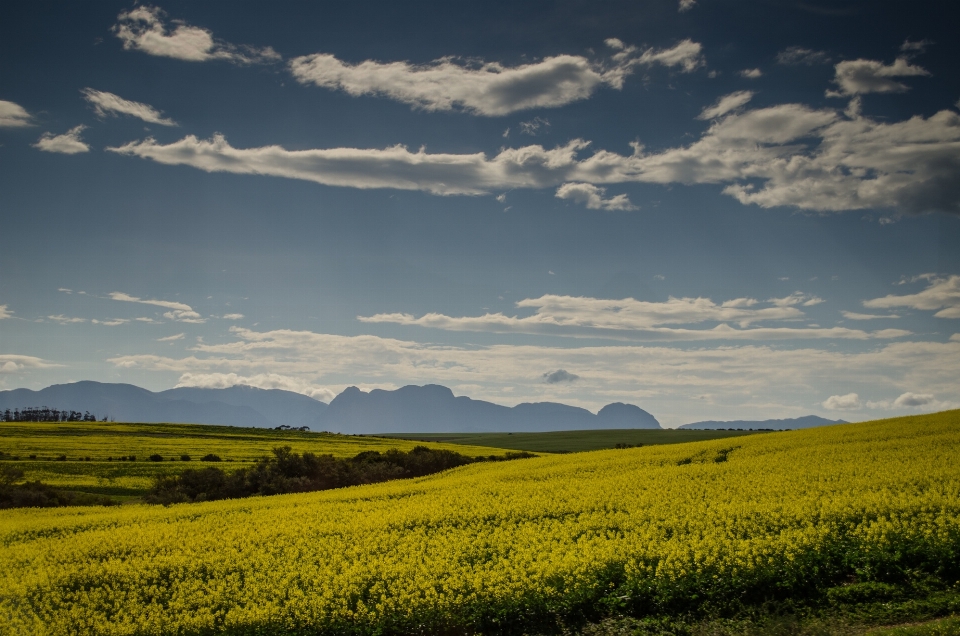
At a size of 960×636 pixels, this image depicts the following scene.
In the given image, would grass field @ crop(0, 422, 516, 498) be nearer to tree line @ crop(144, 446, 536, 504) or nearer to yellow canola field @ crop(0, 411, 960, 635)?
tree line @ crop(144, 446, 536, 504)

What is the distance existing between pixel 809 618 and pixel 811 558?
6.75ft

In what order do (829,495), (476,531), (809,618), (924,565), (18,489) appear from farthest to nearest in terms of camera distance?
(18,489)
(476,531)
(829,495)
(924,565)
(809,618)

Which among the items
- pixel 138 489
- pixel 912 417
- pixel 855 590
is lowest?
pixel 138 489

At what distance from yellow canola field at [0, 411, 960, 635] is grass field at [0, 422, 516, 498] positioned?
17.9 m

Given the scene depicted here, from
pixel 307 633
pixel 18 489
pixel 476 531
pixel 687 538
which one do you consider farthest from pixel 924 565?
pixel 18 489

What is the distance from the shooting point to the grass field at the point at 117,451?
4622 centimetres

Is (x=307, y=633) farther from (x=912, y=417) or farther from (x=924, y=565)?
(x=912, y=417)

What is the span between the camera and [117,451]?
216ft

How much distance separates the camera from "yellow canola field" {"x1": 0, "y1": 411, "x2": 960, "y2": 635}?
50.7ft

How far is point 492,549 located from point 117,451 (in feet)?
199

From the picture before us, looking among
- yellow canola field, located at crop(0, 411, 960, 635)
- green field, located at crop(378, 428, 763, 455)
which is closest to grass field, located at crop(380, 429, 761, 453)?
green field, located at crop(378, 428, 763, 455)

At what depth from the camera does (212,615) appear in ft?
54.4

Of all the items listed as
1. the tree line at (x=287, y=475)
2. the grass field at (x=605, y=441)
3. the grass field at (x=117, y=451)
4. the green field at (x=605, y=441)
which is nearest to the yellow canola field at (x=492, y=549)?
the tree line at (x=287, y=475)

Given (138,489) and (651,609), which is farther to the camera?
(138,489)
